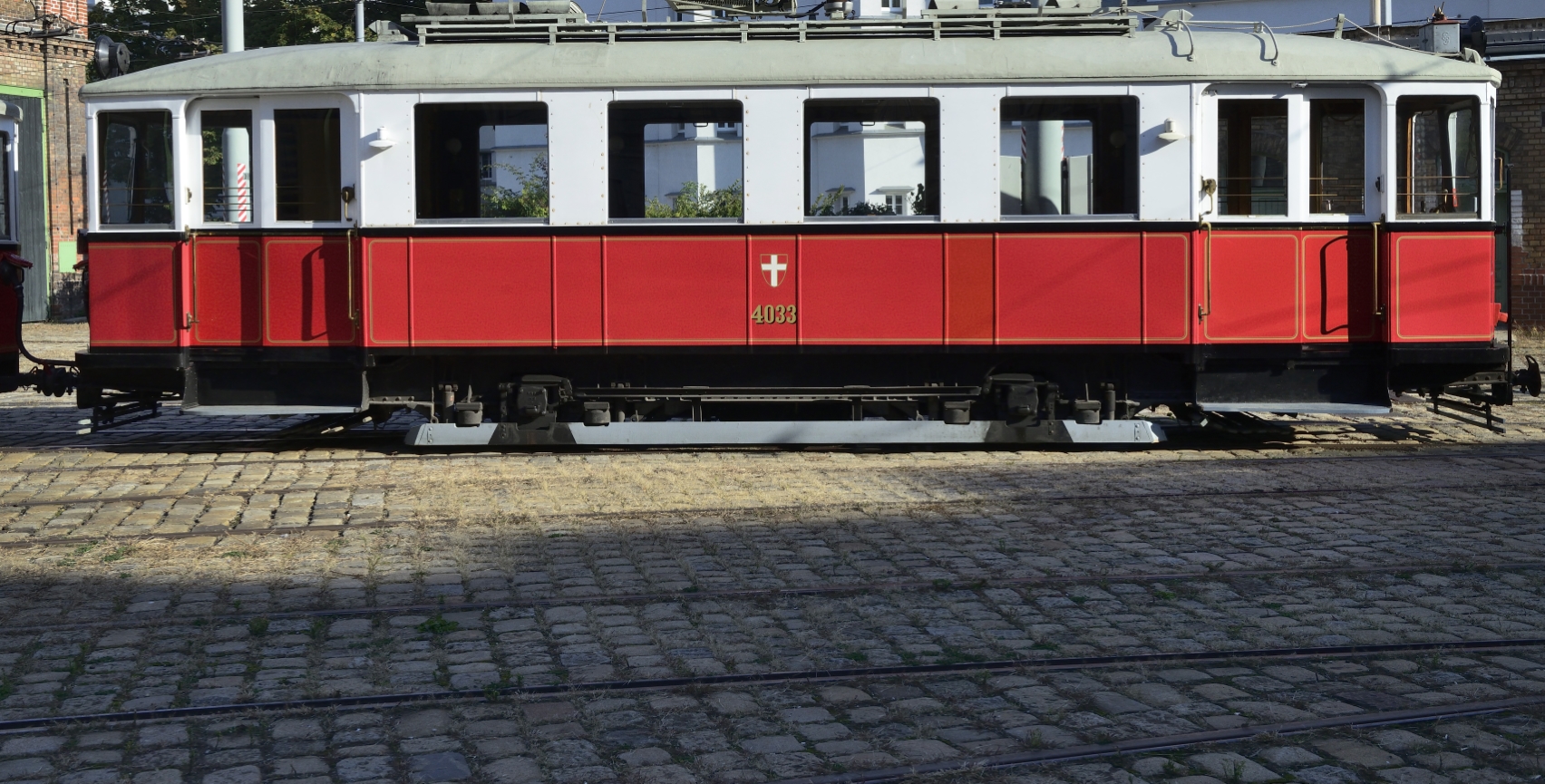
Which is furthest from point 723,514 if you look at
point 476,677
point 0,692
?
point 0,692

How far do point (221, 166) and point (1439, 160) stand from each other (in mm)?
9839

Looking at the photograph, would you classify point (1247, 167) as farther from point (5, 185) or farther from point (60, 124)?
point (60, 124)

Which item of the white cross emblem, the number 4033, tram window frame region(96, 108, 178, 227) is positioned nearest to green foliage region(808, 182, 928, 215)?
the white cross emblem

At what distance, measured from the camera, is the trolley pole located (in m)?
14.9

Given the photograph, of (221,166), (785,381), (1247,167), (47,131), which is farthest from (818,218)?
(47,131)

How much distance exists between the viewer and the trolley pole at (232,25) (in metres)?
14.9

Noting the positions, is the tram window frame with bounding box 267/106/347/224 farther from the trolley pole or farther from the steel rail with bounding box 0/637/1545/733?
the steel rail with bounding box 0/637/1545/733

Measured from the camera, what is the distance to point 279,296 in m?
12.0

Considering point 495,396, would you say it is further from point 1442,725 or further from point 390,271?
point 1442,725

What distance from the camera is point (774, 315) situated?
39.3 feet

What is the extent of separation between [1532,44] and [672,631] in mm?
22470

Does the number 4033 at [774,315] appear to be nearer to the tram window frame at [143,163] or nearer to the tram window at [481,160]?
the tram window at [481,160]

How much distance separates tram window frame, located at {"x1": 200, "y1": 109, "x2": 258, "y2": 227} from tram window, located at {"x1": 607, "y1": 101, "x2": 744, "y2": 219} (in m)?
2.91

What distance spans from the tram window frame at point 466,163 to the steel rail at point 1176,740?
8.06 meters
